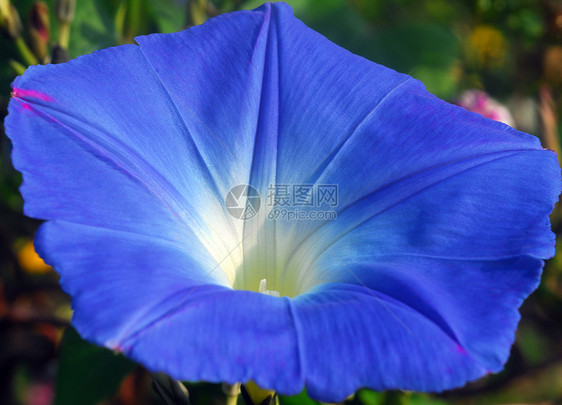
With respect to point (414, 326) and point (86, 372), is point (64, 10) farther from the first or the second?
point (414, 326)

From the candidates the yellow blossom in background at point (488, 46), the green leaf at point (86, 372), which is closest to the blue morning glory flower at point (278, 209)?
the green leaf at point (86, 372)

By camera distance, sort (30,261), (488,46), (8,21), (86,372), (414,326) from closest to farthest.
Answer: (414,326)
(86,372)
(8,21)
(30,261)
(488,46)

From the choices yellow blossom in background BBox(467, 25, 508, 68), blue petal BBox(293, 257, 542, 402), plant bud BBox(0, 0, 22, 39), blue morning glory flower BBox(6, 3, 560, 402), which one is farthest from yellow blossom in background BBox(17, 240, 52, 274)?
yellow blossom in background BBox(467, 25, 508, 68)

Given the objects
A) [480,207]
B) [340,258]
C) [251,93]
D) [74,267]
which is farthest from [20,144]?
[480,207]

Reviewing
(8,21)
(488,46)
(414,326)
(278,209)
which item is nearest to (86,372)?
(278,209)

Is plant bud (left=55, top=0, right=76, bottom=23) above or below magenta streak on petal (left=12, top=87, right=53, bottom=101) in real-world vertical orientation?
above

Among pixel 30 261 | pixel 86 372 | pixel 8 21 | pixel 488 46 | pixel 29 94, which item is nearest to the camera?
pixel 29 94

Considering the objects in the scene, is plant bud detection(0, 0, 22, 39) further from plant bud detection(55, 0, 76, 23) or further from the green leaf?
the green leaf
